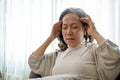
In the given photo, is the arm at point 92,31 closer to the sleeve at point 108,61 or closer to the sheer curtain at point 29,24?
the sleeve at point 108,61

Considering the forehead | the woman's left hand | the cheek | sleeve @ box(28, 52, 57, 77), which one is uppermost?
the forehead

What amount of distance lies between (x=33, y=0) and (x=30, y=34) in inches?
14.9

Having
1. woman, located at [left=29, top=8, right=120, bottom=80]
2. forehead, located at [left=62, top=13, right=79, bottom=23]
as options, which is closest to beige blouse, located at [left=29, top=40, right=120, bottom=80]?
woman, located at [left=29, top=8, right=120, bottom=80]

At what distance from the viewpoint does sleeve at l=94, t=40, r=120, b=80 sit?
A: 4.27ft

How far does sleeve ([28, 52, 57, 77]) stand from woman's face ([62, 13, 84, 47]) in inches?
7.8

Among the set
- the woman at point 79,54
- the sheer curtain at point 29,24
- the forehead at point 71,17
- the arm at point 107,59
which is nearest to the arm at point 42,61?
the woman at point 79,54

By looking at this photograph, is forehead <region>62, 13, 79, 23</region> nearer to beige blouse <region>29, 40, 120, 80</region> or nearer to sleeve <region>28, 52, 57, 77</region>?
beige blouse <region>29, 40, 120, 80</region>

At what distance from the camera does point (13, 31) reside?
8.46ft

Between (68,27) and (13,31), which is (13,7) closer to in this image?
(13,31)

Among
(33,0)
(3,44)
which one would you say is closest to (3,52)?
(3,44)

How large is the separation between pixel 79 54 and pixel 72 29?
0.56 ft

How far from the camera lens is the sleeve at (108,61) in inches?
51.3

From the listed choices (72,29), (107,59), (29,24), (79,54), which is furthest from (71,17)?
(29,24)

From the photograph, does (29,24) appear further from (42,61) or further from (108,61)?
(108,61)
